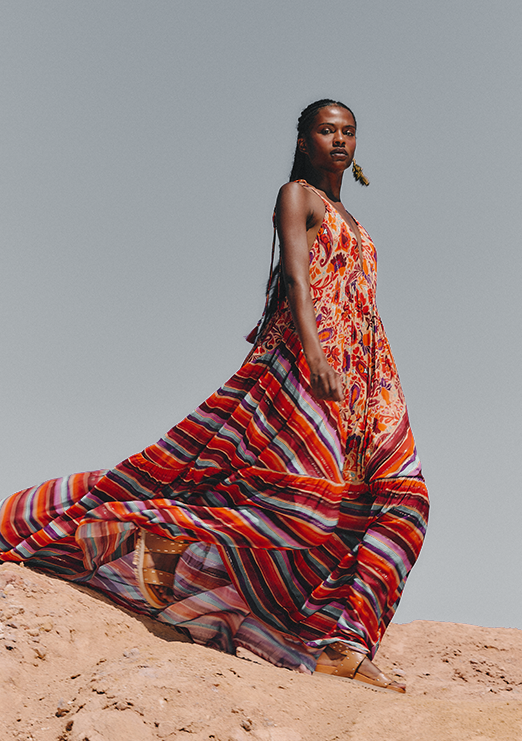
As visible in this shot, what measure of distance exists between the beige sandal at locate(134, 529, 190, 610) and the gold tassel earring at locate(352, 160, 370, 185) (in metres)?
2.16

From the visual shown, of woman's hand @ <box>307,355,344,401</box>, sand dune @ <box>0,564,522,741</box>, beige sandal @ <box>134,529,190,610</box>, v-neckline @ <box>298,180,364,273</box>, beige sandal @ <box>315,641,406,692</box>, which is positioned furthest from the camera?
v-neckline @ <box>298,180,364,273</box>

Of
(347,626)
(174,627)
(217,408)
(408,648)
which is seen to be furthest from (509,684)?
(217,408)

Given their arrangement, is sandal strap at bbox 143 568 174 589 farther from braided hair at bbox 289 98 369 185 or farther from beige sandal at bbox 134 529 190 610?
braided hair at bbox 289 98 369 185

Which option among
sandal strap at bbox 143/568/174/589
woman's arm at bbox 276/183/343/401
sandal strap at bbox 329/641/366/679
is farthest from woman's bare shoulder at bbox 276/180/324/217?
sandal strap at bbox 329/641/366/679

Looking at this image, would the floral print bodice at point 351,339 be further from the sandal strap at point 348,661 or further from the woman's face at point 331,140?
the sandal strap at point 348,661

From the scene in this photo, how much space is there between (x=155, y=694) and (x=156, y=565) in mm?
905

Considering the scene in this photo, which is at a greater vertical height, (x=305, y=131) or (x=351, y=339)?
(x=305, y=131)

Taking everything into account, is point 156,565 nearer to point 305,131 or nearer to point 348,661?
point 348,661

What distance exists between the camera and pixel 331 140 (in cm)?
384

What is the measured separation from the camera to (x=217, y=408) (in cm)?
368

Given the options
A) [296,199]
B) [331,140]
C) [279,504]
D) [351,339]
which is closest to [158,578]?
[279,504]

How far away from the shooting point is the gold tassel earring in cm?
415

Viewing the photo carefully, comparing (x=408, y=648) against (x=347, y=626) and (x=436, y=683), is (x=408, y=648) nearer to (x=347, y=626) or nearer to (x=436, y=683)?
(x=436, y=683)

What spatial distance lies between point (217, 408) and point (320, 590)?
962 millimetres
